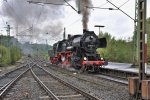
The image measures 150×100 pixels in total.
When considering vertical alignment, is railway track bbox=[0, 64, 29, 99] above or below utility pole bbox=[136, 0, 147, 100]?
below

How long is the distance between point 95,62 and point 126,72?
4.03 meters

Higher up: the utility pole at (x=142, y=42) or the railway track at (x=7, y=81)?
the utility pole at (x=142, y=42)

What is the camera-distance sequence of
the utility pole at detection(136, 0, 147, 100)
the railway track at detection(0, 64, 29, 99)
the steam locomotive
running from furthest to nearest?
1. the steam locomotive
2. the railway track at detection(0, 64, 29, 99)
3. the utility pole at detection(136, 0, 147, 100)

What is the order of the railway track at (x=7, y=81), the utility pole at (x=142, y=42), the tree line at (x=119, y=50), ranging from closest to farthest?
the utility pole at (x=142, y=42), the railway track at (x=7, y=81), the tree line at (x=119, y=50)

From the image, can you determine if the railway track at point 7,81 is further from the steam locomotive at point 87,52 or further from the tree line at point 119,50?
the tree line at point 119,50

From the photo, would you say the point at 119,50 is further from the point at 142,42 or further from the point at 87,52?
the point at 142,42

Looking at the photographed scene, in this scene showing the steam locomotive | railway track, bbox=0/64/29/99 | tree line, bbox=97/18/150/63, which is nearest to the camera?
railway track, bbox=0/64/29/99

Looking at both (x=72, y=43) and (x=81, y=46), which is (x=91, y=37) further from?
(x=72, y=43)

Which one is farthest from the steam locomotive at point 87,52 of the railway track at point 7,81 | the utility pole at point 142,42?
the utility pole at point 142,42

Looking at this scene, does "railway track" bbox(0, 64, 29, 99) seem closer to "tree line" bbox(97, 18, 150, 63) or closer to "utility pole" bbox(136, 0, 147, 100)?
"utility pole" bbox(136, 0, 147, 100)

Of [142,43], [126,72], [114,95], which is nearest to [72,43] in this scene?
[126,72]

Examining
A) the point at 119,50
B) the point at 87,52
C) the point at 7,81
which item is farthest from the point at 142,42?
the point at 119,50

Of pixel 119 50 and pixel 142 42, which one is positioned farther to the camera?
pixel 119 50

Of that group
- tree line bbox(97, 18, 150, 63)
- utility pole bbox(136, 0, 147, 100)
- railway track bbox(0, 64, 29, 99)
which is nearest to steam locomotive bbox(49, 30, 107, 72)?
railway track bbox(0, 64, 29, 99)
